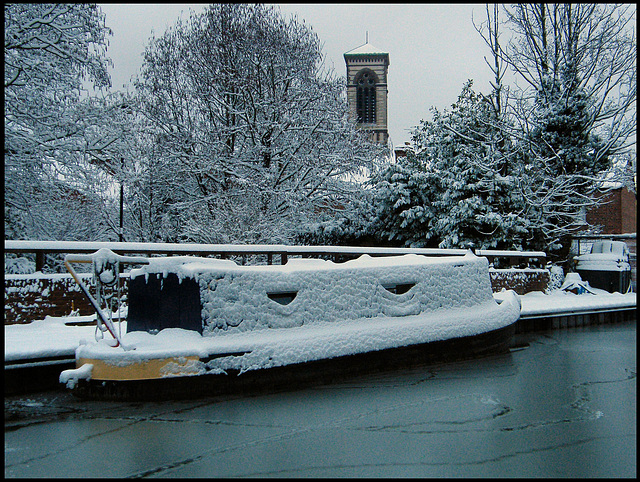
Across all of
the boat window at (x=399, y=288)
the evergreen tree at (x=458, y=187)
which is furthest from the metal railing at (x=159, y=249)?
the evergreen tree at (x=458, y=187)

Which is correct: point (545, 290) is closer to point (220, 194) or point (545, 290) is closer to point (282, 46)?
point (220, 194)

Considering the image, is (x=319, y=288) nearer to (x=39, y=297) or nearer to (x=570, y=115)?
(x=39, y=297)

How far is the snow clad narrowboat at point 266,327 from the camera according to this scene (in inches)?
183

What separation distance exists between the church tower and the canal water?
57.2 meters

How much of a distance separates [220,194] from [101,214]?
3.91 metres

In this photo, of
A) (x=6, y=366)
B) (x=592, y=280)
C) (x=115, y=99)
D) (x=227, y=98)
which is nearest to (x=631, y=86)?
(x=592, y=280)

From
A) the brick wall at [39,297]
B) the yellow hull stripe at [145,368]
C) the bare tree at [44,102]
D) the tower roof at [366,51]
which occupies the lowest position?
the yellow hull stripe at [145,368]

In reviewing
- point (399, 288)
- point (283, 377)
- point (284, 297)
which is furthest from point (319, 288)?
point (399, 288)

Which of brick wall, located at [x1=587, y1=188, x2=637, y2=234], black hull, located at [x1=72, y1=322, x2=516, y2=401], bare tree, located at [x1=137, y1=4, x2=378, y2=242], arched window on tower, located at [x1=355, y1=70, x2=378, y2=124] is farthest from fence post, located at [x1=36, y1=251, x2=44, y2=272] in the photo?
arched window on tower, located at [x1=355, y1=70, x2=378, y2=124]

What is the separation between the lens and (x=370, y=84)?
203 ft

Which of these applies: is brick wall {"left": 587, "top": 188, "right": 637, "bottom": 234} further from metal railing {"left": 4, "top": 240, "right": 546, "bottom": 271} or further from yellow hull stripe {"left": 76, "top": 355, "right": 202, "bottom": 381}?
yellow hull stripe {"left": 76, "top": 355, "right": 202, "bottom": 381}

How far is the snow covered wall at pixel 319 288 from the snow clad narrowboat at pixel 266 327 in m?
0.01

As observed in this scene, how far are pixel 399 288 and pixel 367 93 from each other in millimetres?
58344

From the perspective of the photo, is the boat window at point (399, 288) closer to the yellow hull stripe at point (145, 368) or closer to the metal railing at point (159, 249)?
the yellow hull stripe at point (145, 368)
